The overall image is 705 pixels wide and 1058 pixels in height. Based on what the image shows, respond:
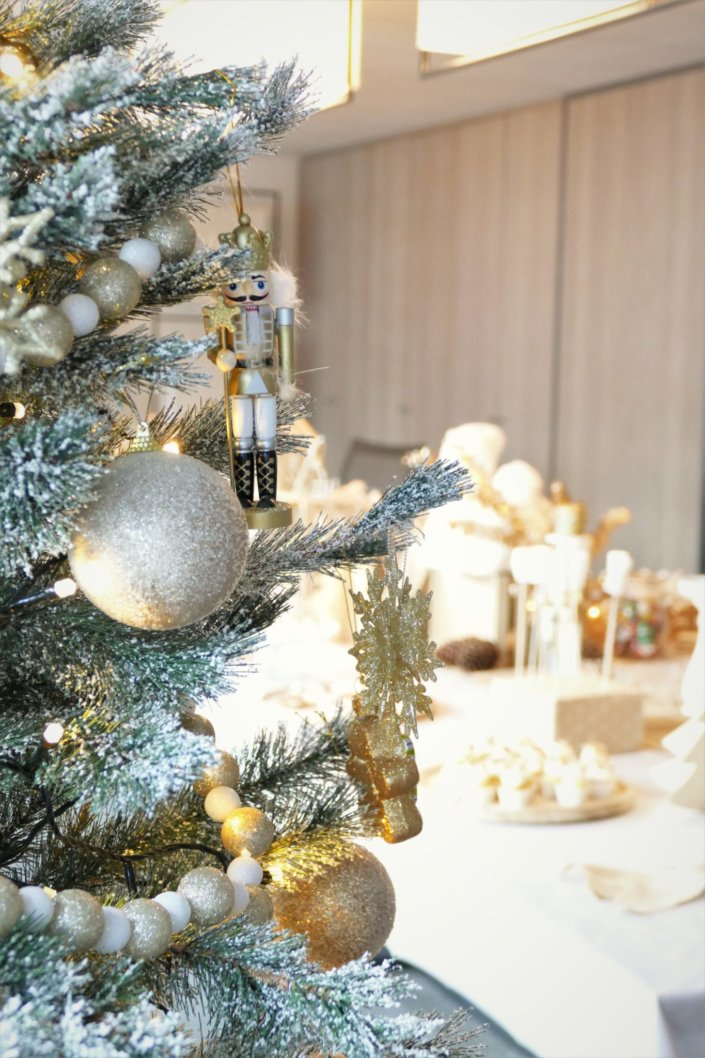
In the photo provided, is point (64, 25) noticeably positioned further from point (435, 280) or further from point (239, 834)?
point (435, 280)

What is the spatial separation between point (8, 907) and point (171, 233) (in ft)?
0.98

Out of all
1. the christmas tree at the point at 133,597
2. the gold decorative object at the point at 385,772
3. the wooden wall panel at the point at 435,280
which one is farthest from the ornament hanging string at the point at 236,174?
the wooden wall panel at the point at 435,280

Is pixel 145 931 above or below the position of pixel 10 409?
below

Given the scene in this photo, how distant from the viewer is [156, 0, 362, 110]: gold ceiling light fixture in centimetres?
170

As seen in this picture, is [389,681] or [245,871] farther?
[389,681]

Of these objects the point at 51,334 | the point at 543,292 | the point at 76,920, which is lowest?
the point at 76,920

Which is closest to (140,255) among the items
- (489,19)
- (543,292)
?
(489,19)

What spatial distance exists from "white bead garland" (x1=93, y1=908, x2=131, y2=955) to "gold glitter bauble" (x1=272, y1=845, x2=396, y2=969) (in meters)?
0.22

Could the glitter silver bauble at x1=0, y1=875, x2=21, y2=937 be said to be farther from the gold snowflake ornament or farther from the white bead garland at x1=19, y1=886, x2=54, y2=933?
the gold snowflake ornament

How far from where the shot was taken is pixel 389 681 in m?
0.72

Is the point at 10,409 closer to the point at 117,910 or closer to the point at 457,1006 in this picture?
the point at 117,910

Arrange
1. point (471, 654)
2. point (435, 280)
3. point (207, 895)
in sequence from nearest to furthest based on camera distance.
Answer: point (207, 895) → point (471, 654) → point (435, 280)

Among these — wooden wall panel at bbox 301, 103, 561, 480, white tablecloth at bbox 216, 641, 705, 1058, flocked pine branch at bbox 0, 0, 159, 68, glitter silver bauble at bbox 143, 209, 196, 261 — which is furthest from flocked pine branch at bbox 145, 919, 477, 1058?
wooden wall panel at bbox 301, 103, 561, 480

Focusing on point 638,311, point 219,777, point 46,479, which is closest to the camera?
point 46,479
